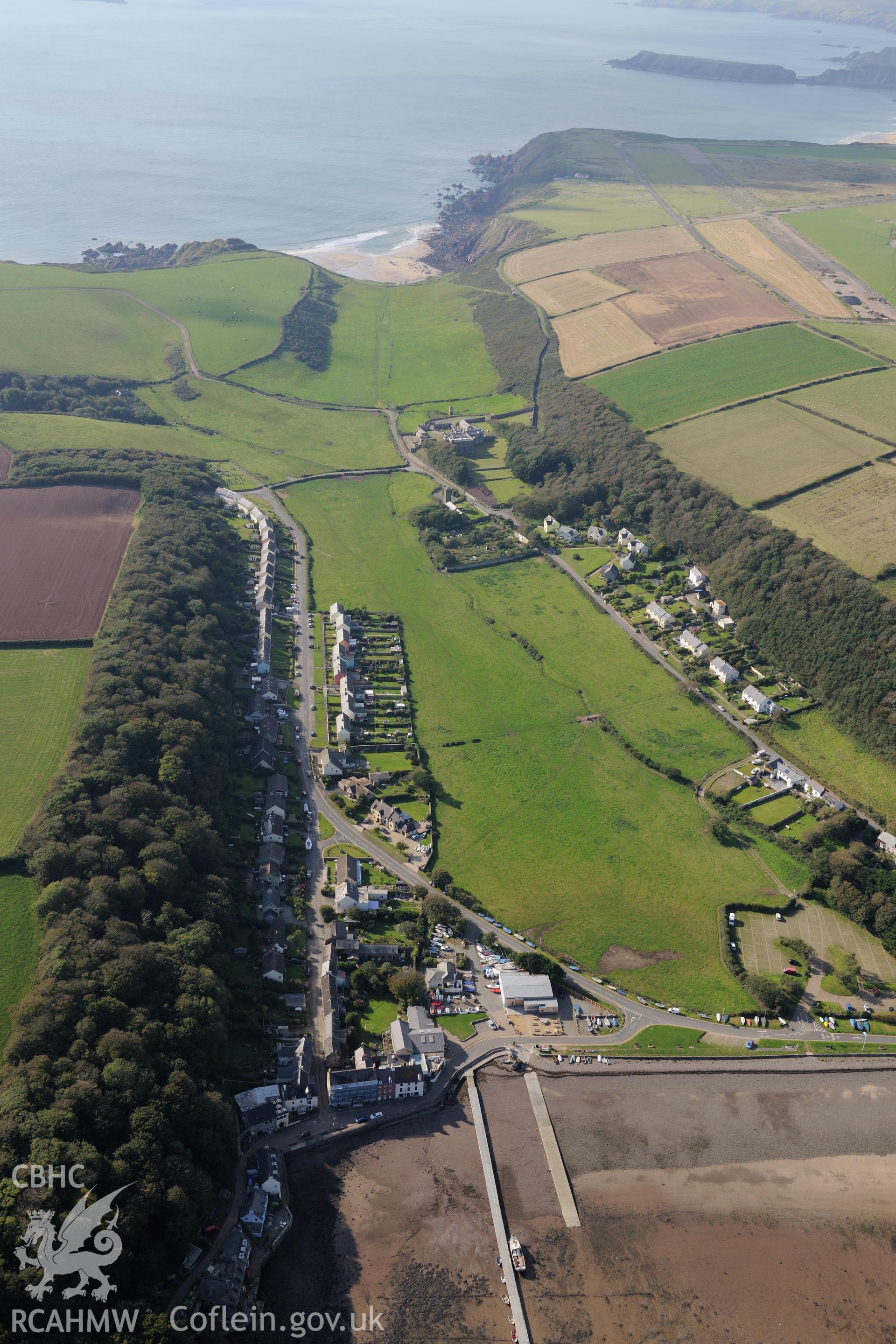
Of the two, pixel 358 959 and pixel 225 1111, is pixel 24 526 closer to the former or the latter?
pixel 358 959

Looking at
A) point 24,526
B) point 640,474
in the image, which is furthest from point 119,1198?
point 640,474

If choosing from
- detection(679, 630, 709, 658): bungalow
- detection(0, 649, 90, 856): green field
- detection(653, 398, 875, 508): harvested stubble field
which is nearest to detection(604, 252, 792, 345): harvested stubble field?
detection(653, 398, 875, 508): harvested stubble field

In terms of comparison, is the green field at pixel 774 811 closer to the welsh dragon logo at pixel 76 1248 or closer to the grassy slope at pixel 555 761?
the grassy slope at pixel 555 761

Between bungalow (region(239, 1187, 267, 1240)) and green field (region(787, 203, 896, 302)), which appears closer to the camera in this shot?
bungalow (region(239, 1187, 267, 1240))

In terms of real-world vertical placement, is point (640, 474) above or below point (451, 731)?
above

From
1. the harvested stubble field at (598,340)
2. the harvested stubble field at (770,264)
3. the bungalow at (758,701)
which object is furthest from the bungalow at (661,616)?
the harvested stubble field at (770,264)

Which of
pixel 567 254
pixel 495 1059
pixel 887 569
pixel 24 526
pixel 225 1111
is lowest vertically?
pixel 495 1059

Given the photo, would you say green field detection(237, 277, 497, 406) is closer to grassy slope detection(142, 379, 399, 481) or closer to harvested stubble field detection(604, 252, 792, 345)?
grassy slope detection(142, 379, 399, 481)
